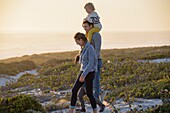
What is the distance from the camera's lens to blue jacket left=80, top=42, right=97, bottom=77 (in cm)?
996

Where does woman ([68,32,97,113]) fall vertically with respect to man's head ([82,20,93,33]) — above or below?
below

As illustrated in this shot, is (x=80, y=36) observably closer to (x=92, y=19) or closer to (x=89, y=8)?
(x=92, y=19)

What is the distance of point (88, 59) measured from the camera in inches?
397

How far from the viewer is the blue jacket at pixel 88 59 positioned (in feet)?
32.7

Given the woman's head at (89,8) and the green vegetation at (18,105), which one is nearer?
the green vegetation at (18,105)

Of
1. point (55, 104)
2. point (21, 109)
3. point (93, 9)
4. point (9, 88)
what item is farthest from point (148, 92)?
point (9, 88)

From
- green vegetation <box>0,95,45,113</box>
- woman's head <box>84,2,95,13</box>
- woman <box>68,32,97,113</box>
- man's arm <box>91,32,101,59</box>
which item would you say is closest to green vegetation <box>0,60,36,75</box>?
green vegetation <box>0,95,45,113</box>

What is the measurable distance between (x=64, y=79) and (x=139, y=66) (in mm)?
4426

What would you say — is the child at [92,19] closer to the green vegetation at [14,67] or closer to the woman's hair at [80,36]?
the woman's hair at [80,36]

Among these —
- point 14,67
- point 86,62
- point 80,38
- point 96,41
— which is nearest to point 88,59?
point 86,62

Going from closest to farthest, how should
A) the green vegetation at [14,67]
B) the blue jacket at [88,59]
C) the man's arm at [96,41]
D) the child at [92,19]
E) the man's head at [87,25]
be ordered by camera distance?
the blue jacket at [88,59] → the man's head at [87,25] → the child at [92,19] → the man's arm at [96,41] → the green vegetation at [14,67]

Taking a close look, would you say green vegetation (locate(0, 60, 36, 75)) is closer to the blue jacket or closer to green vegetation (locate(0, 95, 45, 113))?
green vegetation (locate(0, 95, 45, 113))

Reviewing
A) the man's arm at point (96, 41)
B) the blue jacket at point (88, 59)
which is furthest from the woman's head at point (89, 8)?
the blue jacket at point (88, 59)

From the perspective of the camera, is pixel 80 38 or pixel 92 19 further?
pixel 92 19
